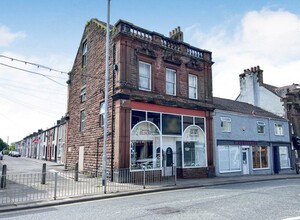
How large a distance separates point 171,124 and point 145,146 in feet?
8.81

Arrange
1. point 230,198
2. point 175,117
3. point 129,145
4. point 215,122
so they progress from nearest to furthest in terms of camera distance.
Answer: point 230,198 < point 129,145 < point 175,117 < point 215,122

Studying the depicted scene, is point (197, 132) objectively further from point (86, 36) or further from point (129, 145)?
point (86, 36)

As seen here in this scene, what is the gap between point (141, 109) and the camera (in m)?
16.7

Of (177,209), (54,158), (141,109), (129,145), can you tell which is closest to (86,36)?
(141,109)

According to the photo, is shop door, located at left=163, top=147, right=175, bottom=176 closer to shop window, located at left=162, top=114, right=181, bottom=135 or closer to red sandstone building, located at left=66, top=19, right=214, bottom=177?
red sandstone building, located at left=66, top=19, right=214, bottom=177

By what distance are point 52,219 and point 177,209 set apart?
12.8ft

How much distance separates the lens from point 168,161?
18078mm

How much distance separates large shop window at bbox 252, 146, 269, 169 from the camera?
24375 millimetres

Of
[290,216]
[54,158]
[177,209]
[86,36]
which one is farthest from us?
[54,158]

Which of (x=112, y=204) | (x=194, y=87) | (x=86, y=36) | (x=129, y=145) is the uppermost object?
(x=86, y=36)

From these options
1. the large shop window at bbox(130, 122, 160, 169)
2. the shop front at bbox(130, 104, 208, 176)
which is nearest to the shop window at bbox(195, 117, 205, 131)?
the shop front at bbox(130, 104, 208, 176)

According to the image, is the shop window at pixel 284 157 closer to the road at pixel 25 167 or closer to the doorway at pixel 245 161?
the doorway at pixel 245 161

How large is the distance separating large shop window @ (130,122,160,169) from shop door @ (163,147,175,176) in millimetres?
665

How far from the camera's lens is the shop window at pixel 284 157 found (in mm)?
27266
